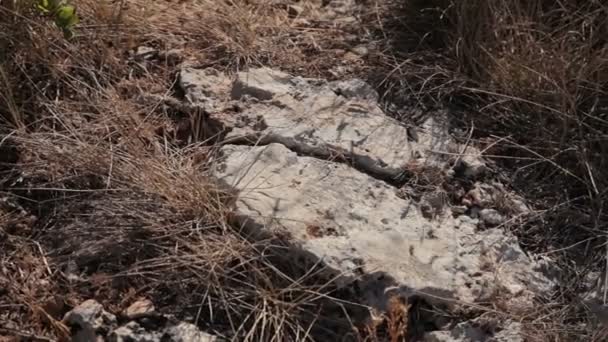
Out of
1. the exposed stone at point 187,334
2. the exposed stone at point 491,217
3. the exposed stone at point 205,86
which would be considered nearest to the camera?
the exposed stone at point 187,334

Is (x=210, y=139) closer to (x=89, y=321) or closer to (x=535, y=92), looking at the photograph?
(x=89, y=321)

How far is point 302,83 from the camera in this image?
96.8 inches

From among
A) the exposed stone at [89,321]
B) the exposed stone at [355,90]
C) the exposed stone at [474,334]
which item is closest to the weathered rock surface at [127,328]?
the exposed stone at [89,321]

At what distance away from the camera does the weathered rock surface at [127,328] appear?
6.31 ft

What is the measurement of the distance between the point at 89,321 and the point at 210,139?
62cm

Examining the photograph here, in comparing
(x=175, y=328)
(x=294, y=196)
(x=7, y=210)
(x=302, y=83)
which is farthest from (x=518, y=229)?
(x=7, y=210)

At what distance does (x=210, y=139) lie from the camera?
2316 mm

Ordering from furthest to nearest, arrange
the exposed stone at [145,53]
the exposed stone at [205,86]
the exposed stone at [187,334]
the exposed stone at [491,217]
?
the exposed stone at [145,53], the exposed stone at [205,86], the exposed stone at [491,217], the exposed stone at [187,334]

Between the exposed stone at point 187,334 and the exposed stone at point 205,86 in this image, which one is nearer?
the exposed stone at point 187,334

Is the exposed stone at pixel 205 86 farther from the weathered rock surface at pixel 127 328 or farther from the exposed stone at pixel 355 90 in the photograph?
the weathered rock surface at pixel 127 328

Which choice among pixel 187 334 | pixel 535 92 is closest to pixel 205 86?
pixel 187 334

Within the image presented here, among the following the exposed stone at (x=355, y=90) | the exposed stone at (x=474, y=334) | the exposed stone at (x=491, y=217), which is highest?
the exposed stone at (x=355, y=90)

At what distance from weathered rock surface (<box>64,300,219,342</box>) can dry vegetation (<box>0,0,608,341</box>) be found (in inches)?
1.4

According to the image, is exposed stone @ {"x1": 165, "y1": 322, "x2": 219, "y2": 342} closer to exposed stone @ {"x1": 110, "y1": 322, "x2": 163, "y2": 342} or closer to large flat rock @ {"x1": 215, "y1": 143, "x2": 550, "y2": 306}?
exposed stone @ {"x1": 110, "y1": 322, "x2": 163, "y2": 342}
